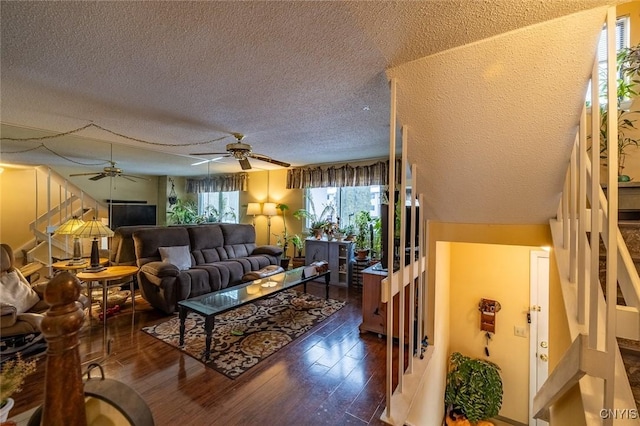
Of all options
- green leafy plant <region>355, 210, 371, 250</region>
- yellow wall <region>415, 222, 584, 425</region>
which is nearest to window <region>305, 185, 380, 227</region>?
green leafy plant <region>355, 210, 371, 250</region>

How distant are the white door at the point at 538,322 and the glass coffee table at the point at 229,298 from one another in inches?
98.9

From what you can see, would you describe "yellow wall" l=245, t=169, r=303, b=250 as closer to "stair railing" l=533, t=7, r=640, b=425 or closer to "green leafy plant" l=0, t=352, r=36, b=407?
"stair railing" l=533, t=7, r=640, b=425

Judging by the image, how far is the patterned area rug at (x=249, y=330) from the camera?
8.32 ft

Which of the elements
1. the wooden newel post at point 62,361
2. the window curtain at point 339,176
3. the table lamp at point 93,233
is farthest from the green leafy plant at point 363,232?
the wooden newel post at point 62,361

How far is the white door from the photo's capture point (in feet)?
8.85

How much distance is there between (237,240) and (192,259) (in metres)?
1.08

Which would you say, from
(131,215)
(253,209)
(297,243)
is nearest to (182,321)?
(131,215)

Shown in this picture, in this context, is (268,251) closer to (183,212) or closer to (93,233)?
(183,212)

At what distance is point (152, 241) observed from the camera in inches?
156

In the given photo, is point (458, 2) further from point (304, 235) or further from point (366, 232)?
point (304, 235)

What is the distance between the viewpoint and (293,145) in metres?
4.00

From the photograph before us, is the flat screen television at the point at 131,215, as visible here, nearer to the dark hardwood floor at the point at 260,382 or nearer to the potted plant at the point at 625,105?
the dark hardwood floor at the point at 260,382

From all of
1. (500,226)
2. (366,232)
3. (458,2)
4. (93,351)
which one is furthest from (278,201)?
(458,2)

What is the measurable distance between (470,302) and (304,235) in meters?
3.73
